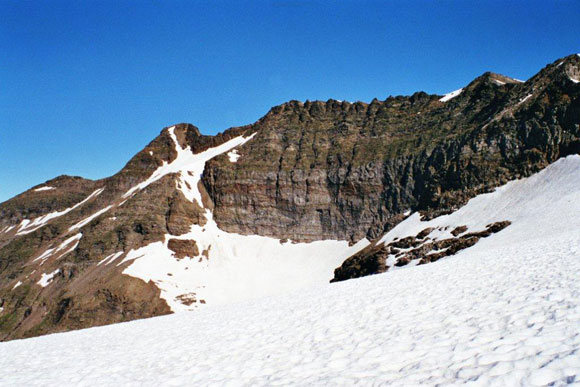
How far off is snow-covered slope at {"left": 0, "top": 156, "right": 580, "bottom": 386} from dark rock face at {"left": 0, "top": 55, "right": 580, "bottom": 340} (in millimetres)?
32799

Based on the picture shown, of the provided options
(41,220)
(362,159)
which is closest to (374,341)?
(362,159)

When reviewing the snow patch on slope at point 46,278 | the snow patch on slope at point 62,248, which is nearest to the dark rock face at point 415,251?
the snow patch on slope at point 46,278

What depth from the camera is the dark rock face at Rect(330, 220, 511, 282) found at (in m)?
37.7

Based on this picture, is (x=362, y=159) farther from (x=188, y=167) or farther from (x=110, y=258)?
(x=110, y=258)

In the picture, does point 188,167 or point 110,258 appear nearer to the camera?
point 110,258

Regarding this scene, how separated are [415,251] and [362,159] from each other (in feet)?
197

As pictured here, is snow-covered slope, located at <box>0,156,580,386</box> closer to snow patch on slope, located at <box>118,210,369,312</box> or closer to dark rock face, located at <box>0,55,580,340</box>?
dark rock face, located at <box>0,55,580,340</box>

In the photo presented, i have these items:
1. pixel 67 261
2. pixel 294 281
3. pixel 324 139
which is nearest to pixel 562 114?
pixel 294 281

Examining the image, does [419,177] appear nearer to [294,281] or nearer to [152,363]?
[294,281]

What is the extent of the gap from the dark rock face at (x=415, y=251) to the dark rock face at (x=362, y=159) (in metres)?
17.0

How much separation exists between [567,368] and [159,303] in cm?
6956

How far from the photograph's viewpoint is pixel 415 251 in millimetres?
43656

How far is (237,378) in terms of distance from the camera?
6961mm

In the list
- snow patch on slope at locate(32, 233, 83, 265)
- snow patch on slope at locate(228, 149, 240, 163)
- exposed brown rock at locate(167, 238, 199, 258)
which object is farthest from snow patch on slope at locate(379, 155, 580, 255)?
snow patch on slope at locate(32, 233, 83, 265)
